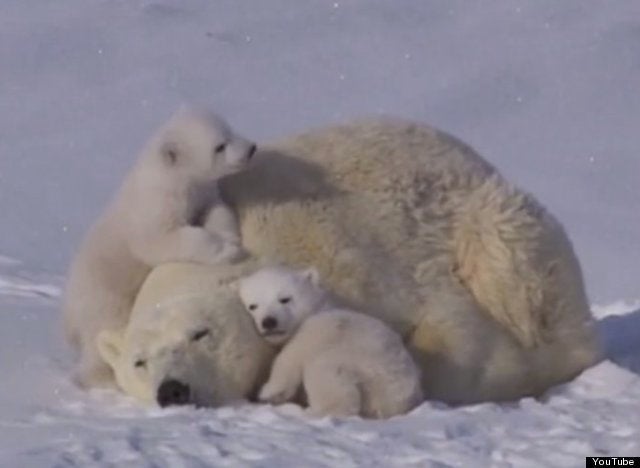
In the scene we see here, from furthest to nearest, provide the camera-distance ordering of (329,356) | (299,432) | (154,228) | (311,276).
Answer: (154,228), (311,276), (329,356), (299,432)

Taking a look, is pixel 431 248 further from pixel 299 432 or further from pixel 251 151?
pixel 299 432

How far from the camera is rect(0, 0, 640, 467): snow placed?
4.94 m

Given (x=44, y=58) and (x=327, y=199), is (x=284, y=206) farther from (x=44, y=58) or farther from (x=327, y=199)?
(x=44, y=58)

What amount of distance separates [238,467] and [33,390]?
1391mm

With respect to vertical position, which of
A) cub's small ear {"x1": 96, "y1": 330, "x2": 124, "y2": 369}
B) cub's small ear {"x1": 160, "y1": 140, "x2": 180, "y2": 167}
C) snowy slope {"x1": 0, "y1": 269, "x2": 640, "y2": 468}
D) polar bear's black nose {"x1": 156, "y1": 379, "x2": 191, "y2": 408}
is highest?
cub's small ear {"x1": 160, "y1": 140, "x2": 180, "y2": 167}

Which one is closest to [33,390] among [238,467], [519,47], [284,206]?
[284,206]

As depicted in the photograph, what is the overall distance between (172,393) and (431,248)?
1.15m

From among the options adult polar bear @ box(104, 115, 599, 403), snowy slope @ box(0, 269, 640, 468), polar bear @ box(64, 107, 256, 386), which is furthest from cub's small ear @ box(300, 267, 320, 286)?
snowy slope @ box(0, 269, 640, 468)

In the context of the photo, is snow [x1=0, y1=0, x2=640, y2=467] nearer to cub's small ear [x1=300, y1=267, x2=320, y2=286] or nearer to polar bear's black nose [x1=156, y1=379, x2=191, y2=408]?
polar bear's black nose [x1=156, y1=379, x2=191, y2=408]

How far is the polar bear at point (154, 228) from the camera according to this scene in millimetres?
5859

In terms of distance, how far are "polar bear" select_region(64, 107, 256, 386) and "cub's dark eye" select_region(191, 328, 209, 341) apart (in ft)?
1.14

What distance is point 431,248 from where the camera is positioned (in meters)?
6.07

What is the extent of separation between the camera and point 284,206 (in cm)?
593

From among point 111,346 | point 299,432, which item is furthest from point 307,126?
point 299,432
